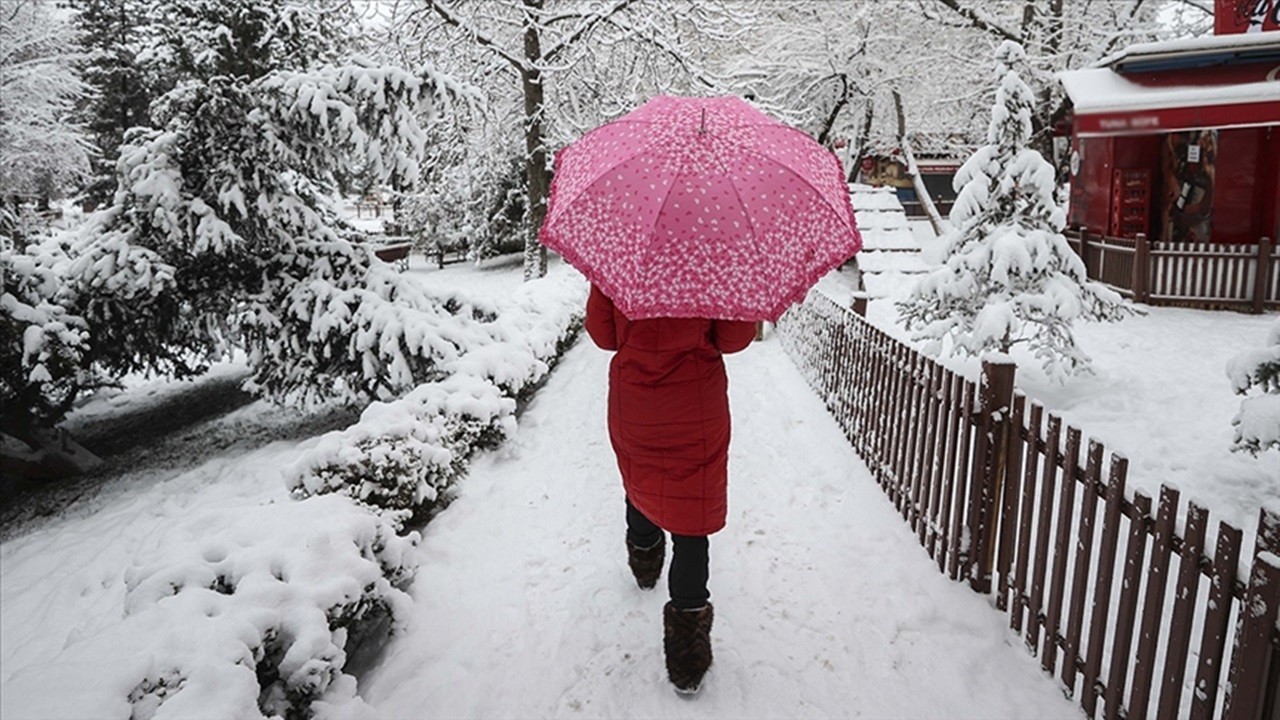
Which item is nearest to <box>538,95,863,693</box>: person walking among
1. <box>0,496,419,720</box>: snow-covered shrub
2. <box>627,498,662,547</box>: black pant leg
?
<box>627,498,662,547</box>: black pant leg

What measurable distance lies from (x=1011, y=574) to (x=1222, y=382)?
654 centimetres

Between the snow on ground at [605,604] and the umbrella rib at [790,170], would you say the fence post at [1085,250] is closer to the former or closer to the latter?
the snow on ground at [605,604]

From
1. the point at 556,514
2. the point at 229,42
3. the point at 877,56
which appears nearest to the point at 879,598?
the point at 556,514

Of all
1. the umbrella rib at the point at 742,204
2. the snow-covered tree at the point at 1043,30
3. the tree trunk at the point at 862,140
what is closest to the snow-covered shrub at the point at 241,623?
the umbrella rib at the point at 742,204

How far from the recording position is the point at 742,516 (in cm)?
455

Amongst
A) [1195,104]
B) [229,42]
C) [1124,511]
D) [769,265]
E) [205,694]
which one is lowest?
Result: [205,694]

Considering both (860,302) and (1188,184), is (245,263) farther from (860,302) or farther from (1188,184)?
(1188,184)

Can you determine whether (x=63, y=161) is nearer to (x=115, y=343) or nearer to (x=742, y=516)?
(x=115, y=343)

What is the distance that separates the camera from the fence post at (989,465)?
3365 mm

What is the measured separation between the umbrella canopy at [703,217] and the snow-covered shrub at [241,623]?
1677mm

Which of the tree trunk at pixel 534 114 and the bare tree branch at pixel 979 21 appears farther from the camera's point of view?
the bare tree branch at pixel 979 21

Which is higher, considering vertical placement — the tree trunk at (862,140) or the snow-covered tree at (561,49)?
the snow-covered tree at (561,49)

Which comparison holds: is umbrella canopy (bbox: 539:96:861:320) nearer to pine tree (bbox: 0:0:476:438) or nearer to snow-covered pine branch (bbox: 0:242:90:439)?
pine tree (bbox: 0:0:476:438)

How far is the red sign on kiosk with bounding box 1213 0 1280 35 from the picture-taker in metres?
7.68
